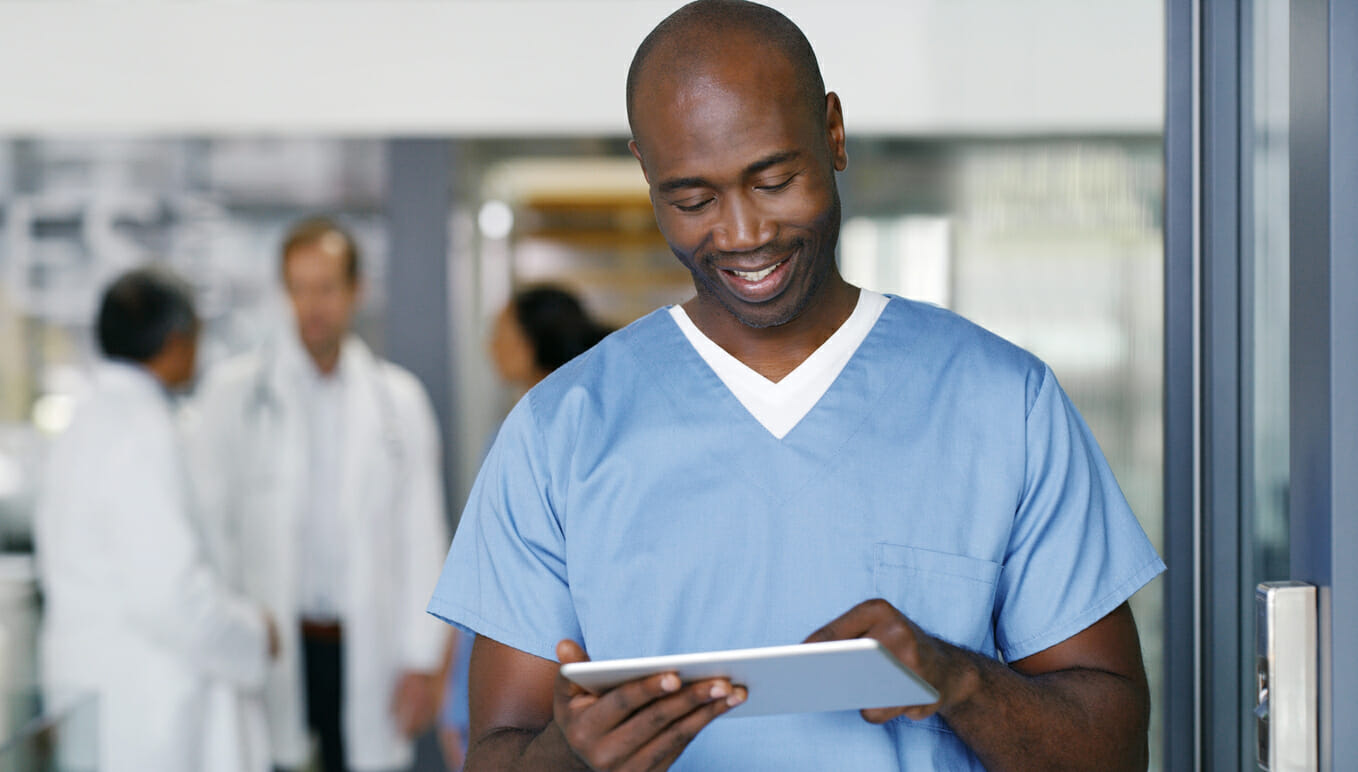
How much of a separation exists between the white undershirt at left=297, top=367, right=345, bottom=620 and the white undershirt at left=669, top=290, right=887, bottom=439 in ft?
5.08

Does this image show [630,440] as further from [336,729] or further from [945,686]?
[336,729]

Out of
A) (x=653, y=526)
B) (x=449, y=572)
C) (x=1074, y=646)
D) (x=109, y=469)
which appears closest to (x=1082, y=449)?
(x=1074, y=646)

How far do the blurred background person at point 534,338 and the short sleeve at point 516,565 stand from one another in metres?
1.18

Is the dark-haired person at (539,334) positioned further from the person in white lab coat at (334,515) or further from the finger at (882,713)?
the finger at (882,713)

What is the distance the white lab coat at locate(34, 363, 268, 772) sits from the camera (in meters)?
2.03

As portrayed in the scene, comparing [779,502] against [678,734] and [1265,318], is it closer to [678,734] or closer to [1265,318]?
[678,734]

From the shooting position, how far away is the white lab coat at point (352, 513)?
2303 millimetres

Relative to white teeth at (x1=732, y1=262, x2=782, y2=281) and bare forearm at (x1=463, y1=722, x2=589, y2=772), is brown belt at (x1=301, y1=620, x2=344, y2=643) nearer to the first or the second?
bare forearm at (x1=463, y1=722, x2=589, y2=772)

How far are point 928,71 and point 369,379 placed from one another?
3.90 feet

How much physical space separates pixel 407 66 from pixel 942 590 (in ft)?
4.86

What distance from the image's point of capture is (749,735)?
2.96 feet

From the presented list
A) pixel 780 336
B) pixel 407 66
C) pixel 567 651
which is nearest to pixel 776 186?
pixel 780 336

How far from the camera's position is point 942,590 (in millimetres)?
897

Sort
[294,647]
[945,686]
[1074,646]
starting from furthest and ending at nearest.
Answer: [294,647]
[1074,646]
[945,686]
